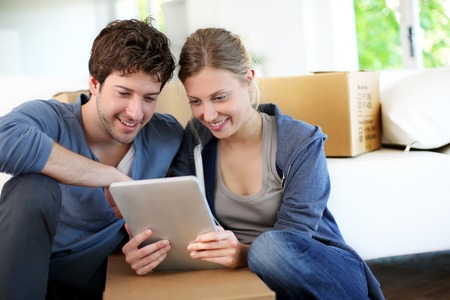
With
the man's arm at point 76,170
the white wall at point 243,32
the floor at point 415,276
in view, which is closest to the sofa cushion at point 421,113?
the floor at point 415,276

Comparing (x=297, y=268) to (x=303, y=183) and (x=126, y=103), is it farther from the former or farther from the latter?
(x=126, y=103)

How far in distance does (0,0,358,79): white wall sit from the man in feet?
9.77

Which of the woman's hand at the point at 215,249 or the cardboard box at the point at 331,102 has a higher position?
the cardboard box at the point at 331,102

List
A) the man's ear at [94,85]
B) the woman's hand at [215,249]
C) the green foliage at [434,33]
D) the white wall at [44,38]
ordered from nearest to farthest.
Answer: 1. the woman's hand at [215,249]
2. the man's ear at [94,85]
3. the green foliage at [434,33]
4. the white wall at [44,38]

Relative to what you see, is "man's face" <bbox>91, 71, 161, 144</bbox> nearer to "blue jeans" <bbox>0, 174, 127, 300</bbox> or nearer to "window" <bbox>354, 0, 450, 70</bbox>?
"blue jeans" <bbox>0, 174, 127, 300</bbox>

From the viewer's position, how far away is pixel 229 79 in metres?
1.39

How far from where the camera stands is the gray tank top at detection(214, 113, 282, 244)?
4.66 feet

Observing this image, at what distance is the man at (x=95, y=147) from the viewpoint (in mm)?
1221

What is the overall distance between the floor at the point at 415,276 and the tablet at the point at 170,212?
807 mm

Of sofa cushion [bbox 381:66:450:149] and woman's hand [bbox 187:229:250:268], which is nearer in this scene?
woman's hand [bbox 187:229:250:268]

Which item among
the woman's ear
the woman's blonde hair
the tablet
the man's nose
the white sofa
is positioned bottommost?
the white sofa

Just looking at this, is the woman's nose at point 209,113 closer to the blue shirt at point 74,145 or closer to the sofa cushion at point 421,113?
the blue shirt at point 74,145

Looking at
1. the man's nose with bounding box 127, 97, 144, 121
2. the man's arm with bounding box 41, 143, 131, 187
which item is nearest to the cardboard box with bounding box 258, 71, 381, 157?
the man's nose with bounding box 127, 97, 144, 121

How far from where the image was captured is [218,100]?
138cm
